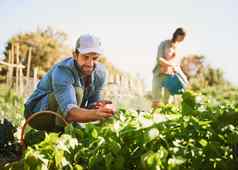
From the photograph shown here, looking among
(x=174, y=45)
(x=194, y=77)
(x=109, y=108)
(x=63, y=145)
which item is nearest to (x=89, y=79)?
(x=109, y=108)

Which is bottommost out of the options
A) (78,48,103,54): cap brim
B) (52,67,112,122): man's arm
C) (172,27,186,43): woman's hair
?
(52,67,112,122): man's arm

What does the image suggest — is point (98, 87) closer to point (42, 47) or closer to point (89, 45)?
point (89, 45)

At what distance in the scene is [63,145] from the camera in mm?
2080

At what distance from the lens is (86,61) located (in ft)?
11.5

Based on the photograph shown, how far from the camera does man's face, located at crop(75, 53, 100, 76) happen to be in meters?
3.46

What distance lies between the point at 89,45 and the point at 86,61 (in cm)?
14

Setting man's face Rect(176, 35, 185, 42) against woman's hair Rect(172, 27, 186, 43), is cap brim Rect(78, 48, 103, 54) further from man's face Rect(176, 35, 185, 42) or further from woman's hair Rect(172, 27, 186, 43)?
man's face Rect(176, 35, 185, 42)

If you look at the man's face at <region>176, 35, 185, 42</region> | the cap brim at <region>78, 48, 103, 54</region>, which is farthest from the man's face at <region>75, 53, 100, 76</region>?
the man's face at <region>176, 35, 185, 42</region>

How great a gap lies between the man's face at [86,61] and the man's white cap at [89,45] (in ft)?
0.11

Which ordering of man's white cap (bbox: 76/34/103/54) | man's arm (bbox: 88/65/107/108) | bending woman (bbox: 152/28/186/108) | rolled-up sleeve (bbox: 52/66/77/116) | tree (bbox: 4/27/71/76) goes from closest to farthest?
rolled-up sleeve (bbox: 52/66/77/116) < man's white cap (bbox: 76/34/103/54) < man's arm (bbox: 88/65/107/108) < bending woman (bbox: 152/28/186/108) < tree (bbox: 4/27/71/76)

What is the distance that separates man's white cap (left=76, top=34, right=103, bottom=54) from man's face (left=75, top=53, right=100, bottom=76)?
0.11ft

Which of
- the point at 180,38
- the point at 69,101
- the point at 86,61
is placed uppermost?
the point at 180,38

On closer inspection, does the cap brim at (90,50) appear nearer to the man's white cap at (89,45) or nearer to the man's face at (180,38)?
the man's white cap at (89,45)

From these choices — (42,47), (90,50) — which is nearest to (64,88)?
(90,50)
